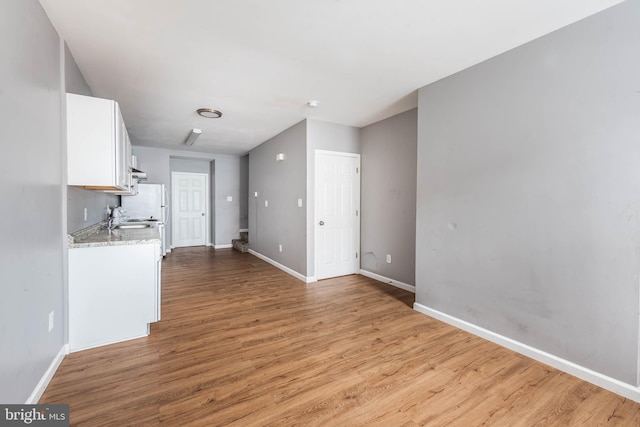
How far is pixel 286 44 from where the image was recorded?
86.5 inches

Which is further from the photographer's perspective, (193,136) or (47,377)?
(193,136)

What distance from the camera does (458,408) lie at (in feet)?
5.47

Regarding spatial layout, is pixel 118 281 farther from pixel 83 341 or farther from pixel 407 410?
pixel 407 410

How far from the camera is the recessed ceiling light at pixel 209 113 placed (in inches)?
146

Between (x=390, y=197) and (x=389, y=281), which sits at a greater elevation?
(x=390, y=197)

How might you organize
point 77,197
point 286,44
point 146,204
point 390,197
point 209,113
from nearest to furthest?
point 286,44
point 77,197
point 209,113
point 390,197
point 146,204

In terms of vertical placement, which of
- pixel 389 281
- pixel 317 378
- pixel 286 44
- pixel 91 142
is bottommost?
pixel 317 378

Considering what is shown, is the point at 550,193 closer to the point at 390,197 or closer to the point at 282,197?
the point at 390,197

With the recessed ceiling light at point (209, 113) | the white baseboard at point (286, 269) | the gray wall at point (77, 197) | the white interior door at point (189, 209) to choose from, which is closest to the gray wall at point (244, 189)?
the white interior door at point (189, 209)

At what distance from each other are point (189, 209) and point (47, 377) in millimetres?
5800

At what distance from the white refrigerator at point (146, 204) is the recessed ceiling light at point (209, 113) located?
8.90ft

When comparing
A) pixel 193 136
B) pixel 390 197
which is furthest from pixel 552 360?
pixel 193 136

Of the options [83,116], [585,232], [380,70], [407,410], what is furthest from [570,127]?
[83,116]

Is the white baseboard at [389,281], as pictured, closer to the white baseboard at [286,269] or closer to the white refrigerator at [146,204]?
the white baseboard at [286,269]
